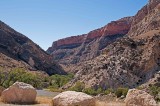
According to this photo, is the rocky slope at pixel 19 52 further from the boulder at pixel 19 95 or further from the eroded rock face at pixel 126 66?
the boulder at pixel 19 95

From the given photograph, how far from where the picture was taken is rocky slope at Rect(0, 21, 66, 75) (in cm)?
16505

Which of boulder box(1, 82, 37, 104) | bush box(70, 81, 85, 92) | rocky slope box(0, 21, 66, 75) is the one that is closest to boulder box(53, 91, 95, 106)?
boulder box(1, 82, 37, 104)

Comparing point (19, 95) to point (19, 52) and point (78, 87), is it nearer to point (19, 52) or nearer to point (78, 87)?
point (78, 87)

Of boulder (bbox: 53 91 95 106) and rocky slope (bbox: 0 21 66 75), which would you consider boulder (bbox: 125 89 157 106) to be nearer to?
boulder (bbox: 53 91 95 106)

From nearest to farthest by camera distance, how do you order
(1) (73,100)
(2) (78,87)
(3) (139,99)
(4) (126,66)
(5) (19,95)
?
(1) (73,100), (3) (139,99), (5) (19,95), (2) (78,87), (4) (126,66)

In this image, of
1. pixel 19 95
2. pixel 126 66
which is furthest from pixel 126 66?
→ pixel 19 95

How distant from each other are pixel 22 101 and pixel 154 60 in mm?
81961

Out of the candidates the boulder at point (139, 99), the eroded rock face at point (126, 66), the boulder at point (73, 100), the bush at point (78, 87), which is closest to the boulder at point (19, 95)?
the boulder at point (73, 100)

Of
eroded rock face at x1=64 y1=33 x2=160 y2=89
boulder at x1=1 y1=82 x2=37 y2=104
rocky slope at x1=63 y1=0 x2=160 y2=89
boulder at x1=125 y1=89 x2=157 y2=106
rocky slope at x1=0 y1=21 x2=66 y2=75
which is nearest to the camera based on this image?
boulder at x1=125 y1=89 x2=157 y2=106

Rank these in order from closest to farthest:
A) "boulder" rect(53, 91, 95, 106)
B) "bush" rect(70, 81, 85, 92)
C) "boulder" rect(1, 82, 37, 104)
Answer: "boulder" rect(53, 91, 95, 106) → "boulder" rect(1, 82, 37, 104) → "bush" rect(70, 81, 85, 92)

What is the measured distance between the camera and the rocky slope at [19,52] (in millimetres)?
165050

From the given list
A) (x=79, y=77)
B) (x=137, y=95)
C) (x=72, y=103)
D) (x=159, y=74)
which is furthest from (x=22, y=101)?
(x=79, y=77)

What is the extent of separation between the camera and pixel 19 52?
7057 inches

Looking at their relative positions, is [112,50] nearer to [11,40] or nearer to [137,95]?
[11,40]
